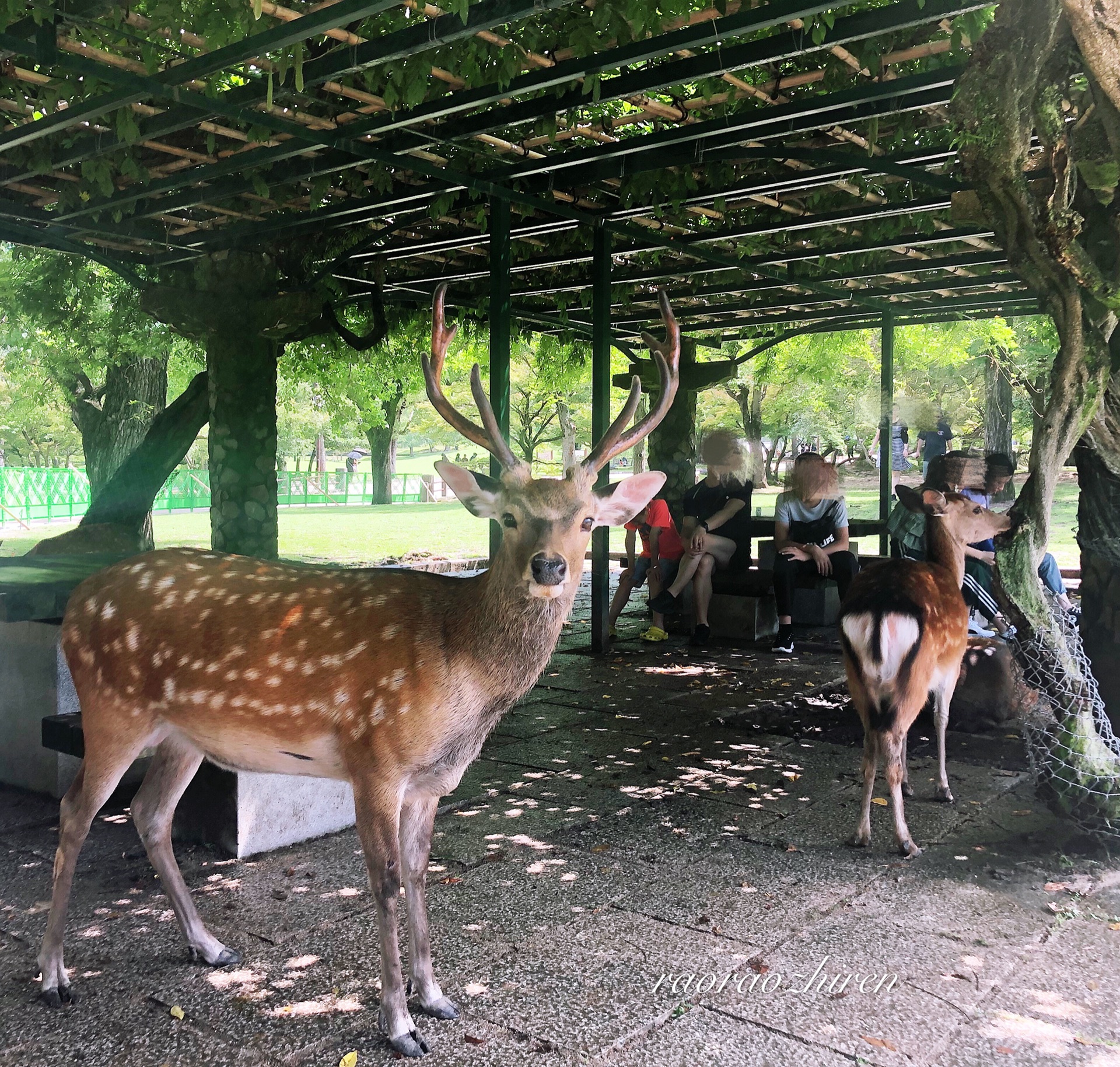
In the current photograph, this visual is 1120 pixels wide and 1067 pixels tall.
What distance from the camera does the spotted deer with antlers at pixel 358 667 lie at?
291 cm

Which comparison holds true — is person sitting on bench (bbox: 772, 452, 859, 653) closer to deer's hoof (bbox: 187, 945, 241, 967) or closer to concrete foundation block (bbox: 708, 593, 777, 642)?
concrete foundation block (bbox: 708, 593, 777, 642)

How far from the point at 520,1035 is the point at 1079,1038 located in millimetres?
1537

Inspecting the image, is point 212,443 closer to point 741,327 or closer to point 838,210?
point 838,210

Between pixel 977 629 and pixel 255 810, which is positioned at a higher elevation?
pixel 977 629

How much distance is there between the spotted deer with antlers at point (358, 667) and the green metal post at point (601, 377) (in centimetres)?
453

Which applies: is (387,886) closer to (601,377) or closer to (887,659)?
(887,659)

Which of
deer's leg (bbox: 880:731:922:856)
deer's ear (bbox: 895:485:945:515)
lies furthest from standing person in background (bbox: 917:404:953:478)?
deer's leg (bbox: 880:731:922:856)

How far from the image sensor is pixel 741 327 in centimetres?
1405

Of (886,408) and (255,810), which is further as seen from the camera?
(886,408)

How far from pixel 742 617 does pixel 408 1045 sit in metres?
6.67

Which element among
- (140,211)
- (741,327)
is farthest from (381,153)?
(741,327)

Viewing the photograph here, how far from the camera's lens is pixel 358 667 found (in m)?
3.00

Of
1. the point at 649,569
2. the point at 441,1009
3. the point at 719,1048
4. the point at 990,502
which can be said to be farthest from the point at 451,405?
the point at 649,569

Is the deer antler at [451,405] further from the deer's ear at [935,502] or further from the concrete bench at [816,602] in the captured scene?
the concrete bench at [816,602]
